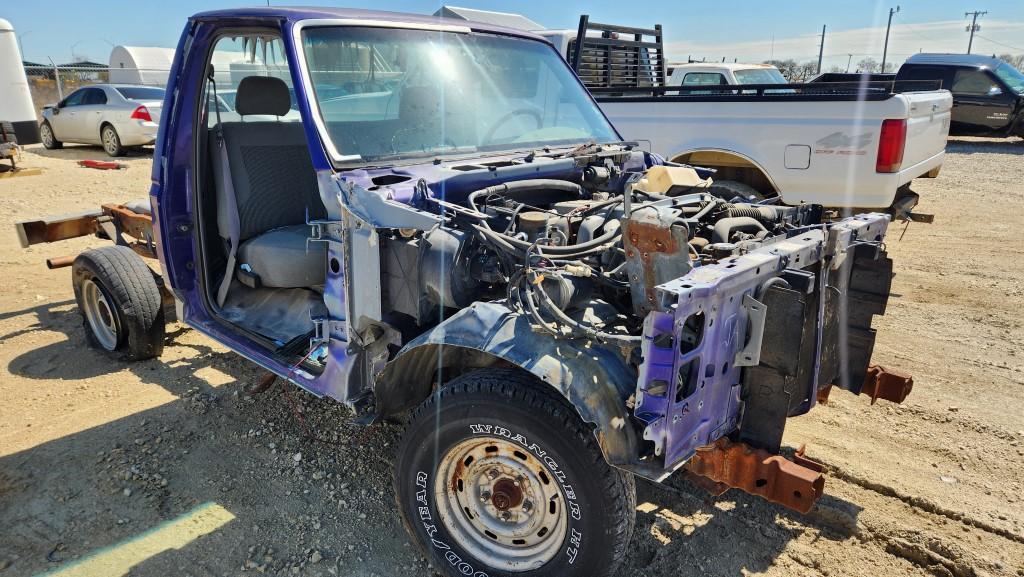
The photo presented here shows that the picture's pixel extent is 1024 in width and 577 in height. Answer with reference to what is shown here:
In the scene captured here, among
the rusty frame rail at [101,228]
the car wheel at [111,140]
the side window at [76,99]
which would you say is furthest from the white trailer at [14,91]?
the rusty frame rail at [101,228]

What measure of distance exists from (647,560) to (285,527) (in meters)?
1.61

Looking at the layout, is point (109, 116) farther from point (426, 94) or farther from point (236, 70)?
point (426, 94)

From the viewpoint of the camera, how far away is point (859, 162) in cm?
630

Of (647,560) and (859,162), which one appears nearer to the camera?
(647,560)

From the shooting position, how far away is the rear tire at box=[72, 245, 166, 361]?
4.81 metres

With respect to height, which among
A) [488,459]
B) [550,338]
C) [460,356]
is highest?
[550,338]

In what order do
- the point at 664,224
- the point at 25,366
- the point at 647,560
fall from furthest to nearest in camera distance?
the point at 25,366 < the point at 647,560 < the point at 664,224

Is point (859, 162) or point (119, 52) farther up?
point (119, 52)

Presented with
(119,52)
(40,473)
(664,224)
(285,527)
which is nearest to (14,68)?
(119,52)

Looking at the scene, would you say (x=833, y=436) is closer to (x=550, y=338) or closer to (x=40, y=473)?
(x=550, y=338)

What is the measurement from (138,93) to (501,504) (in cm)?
1689

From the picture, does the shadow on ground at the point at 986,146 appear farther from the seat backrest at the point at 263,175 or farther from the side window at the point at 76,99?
the side window at the point at 76,99

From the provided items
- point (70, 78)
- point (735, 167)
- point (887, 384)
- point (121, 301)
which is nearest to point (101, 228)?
point (121, 301)

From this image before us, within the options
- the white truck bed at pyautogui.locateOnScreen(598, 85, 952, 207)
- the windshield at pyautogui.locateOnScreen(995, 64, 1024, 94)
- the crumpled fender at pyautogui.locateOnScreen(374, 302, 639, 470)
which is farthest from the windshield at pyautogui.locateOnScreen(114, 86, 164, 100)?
the windshield at pyautogui.locateOnScreen(995, 64, 1024, 94)
